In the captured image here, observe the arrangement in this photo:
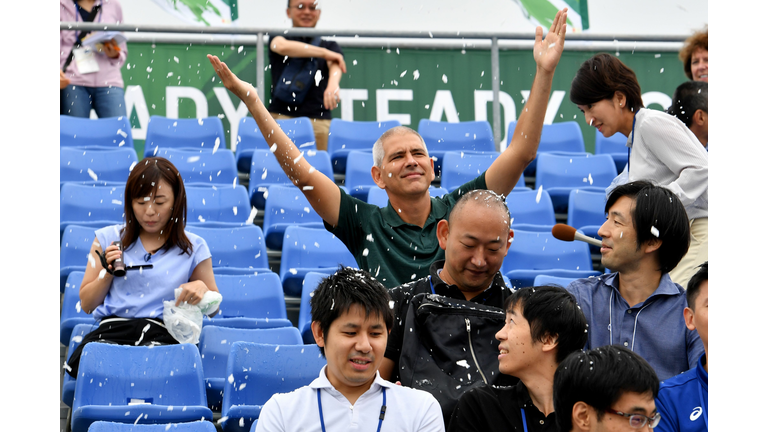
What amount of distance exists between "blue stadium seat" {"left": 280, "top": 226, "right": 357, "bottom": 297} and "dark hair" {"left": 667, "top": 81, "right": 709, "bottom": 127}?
1732 mm

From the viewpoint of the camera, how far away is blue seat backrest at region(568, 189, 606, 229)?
16.6 ft

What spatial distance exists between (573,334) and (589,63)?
1.59 m

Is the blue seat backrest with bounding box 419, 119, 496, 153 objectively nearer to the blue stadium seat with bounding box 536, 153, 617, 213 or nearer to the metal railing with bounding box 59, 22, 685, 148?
the metal railing with bounding box 59, 22, 685, 148

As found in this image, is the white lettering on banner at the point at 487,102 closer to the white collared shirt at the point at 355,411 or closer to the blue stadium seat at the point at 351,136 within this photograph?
the blue stadium seat at the point at 351,136

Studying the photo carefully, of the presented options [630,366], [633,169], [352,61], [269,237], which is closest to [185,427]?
[630,366]

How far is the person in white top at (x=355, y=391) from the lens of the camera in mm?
2279

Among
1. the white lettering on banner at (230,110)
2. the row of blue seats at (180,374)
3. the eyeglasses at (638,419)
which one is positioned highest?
the white lettering on banner at (230,110)

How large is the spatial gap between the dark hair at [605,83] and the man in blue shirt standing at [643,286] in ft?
2.81

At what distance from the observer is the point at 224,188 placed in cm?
525

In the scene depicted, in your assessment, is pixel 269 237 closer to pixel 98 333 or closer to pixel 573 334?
pixel 98 333

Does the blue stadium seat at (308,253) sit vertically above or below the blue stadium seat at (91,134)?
below

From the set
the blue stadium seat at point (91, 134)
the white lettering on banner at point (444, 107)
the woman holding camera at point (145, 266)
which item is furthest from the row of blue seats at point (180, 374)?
the white lettering on banner at point (444, 107)

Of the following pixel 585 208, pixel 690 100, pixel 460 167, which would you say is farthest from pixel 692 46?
pixel 460 167

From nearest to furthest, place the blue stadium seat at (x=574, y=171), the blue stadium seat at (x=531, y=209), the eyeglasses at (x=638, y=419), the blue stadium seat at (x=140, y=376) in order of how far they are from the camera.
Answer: the eyeglasses at (x=638, y=419) → the blue stadium seat at (x=140, y=376) → the blue stadium seat at (x=531, y=209) → the blue stadium seat at (x=574, y=171)
